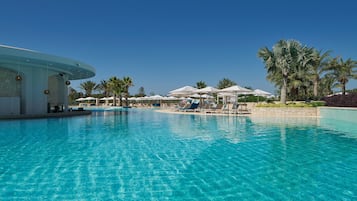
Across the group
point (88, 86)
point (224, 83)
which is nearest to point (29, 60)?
point (88, 86)

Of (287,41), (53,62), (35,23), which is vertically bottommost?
(53,62)

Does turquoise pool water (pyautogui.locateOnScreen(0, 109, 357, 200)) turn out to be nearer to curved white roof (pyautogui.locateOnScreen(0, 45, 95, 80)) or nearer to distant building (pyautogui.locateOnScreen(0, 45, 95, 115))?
curved white roof (pyautogui.locateOnScreen(0, 45, 95, 80))

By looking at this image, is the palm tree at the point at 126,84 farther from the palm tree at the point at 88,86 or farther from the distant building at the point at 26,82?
the distant building at the point at 26,82

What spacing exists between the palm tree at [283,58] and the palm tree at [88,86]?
142 ft

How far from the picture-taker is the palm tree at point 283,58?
1622 cm

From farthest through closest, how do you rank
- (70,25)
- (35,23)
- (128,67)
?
(128,67), (70,25), (35,23)

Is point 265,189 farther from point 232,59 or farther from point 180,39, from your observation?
point 232,59

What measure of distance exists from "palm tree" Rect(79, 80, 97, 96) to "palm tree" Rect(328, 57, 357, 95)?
45.1 meters

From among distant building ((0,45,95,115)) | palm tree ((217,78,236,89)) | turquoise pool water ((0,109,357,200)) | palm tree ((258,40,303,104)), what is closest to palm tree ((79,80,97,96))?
palm tree ((217,78,236,89))

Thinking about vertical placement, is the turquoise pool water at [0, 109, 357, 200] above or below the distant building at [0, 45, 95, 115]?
below

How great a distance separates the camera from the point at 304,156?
4.95 metres

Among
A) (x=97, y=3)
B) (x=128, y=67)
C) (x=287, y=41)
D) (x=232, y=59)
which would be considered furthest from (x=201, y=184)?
(x=128, y=67)

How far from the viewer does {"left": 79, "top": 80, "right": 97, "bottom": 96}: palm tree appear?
51.6 metres

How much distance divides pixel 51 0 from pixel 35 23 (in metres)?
4.33
